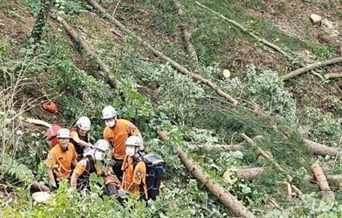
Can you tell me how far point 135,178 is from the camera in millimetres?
7371

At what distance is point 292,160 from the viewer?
9078 mm

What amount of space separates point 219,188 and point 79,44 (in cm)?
384

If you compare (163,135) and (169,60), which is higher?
(163,135)

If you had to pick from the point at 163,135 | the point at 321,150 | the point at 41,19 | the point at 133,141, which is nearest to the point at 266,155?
the point at 321,150

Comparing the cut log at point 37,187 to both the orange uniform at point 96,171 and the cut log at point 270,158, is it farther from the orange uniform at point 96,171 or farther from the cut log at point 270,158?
the cut log at point 270,158

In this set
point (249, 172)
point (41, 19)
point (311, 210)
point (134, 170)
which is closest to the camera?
point (311, 210)

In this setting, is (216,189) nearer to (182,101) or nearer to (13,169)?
(182,101)

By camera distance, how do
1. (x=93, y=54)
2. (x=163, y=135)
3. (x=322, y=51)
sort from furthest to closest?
(x=322, y=51), (x=93, y=54), (x=163, y=135)

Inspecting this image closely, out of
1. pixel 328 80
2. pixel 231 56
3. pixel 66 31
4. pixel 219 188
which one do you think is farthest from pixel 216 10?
pixel 219 188

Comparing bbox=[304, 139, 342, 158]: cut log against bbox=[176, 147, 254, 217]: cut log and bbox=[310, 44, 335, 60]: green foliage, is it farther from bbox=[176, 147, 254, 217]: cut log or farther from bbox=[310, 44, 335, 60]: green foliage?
bbox=[310, 44, 335, 60]: green foliage

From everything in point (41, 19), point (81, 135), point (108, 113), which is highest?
point (41, 19)

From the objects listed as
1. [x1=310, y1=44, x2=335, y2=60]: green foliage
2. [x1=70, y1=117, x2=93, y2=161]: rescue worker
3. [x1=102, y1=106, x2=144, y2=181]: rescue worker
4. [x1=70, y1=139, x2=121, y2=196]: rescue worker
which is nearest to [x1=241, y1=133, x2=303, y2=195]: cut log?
[x1=102, y1=106, x2=144, y2=181]: rescue worker

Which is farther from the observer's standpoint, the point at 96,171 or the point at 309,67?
the point at 309,67

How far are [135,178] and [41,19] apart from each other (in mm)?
2966
